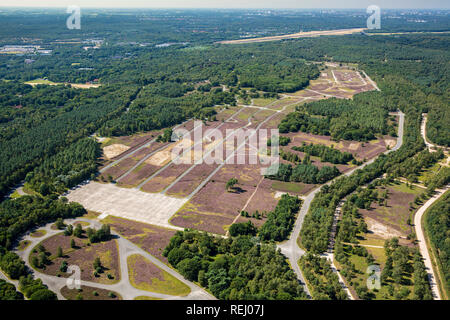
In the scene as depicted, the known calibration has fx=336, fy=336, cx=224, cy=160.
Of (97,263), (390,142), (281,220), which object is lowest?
(97,263)

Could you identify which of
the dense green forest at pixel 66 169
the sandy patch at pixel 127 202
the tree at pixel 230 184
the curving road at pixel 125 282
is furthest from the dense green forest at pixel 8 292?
the tree at pixel 230 184

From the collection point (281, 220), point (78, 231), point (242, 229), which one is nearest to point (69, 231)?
point (78, 231)

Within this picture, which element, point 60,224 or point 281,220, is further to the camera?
point 281,220

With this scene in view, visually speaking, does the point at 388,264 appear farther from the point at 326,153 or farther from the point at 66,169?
the point at 66,169

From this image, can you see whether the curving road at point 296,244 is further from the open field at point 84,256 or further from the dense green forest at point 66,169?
the dense green forest at point 66,169

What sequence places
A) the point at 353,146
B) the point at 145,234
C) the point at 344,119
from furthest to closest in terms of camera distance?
the point at 344,119, the point at 353,146, the point at 145,234
